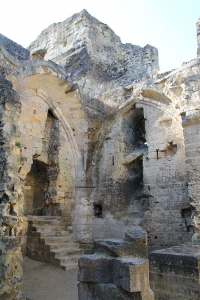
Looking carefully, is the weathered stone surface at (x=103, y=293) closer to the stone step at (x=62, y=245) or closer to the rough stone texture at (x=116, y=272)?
the rough stone texture at (x=116, y=272)

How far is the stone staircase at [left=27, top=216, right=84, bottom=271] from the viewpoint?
243 inches

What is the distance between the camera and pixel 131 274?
2740 millimetres

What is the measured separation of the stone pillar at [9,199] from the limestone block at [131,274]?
198 centimetres

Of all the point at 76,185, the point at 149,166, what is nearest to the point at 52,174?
the point at 76,185

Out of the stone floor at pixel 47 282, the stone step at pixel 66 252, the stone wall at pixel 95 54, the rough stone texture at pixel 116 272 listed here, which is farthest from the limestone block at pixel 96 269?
the stone wall at pixel 95 54

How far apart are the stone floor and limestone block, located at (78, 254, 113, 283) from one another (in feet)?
6.29

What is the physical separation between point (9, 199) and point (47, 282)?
188 centimetres

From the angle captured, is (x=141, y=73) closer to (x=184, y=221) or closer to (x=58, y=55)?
(x=58, y=55)

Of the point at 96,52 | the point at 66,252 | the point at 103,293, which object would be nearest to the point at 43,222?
the point at 66,252

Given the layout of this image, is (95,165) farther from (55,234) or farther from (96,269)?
(96,269)

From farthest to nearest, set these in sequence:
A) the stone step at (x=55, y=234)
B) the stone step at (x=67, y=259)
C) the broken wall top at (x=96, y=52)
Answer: the broken wall top at (x=96, y=52) → the stone step at (x=55, y=234) → the stone step at (x=67, y=259)

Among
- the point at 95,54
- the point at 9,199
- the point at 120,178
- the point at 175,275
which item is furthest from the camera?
the point at 95,54

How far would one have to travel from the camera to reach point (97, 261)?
3.05 metres

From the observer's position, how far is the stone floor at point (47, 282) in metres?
4.73
